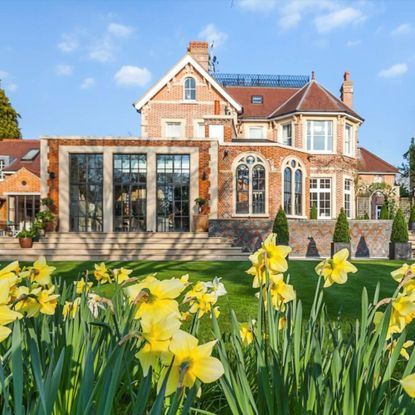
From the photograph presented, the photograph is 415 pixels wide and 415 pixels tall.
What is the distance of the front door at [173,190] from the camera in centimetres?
1931

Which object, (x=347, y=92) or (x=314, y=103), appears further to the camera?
(x=347, y=92)

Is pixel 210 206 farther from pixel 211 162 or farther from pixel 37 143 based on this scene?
pixel 37 143

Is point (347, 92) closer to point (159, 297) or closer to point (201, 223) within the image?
point (201, 223)

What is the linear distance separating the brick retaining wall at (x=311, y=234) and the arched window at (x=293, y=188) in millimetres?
2181

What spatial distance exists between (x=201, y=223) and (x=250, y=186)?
3566 millimetres

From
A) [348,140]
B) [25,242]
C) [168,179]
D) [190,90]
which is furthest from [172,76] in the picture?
[25,242]

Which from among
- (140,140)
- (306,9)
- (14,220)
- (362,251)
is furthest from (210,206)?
(14,220)

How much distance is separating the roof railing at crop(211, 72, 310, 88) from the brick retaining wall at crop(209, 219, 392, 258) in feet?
64.8

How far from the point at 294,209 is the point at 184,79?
10.6 meters

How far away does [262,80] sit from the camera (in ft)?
114

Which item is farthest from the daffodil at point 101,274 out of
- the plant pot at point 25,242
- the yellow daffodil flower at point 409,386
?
the plant pot at point 25,242

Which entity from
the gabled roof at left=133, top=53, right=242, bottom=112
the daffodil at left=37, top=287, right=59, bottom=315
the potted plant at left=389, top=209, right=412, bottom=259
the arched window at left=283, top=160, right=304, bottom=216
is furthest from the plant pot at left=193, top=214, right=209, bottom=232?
the daffodil at left=37, top=287, right=59, bottom=315

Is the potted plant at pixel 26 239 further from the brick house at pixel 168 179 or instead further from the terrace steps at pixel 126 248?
the brick house at pixel 168 179

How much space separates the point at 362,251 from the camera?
61.4ft
